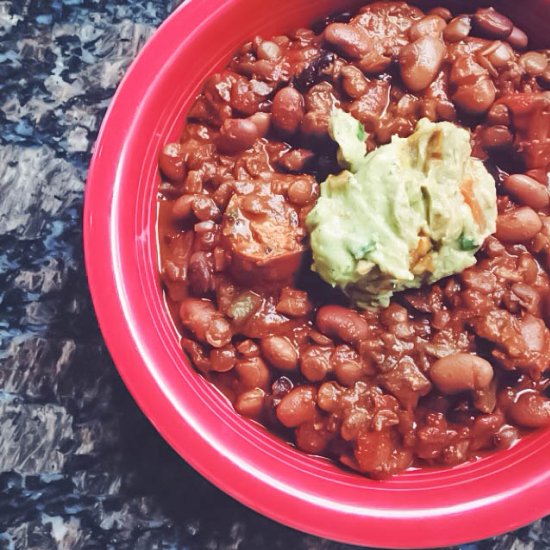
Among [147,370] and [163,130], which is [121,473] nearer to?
[147,370]

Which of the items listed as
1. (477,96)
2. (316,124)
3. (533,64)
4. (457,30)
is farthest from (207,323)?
(533,64)

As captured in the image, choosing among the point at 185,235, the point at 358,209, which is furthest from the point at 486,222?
the point at 185,235

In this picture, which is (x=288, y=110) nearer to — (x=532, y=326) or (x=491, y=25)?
(x=491, y=25)

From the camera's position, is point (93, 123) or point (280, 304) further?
point (93, 123)

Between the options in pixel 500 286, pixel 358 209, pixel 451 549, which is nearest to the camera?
pixel 358 209

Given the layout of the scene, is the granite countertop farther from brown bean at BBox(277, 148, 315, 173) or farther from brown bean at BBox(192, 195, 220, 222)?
brown bean at BBox(277, 148, 315, 173)

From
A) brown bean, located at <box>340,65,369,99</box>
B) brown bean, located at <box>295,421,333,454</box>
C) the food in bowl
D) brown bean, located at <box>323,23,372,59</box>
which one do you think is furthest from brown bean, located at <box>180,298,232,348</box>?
brown bean, located at <box>323,23,372,59</box>
